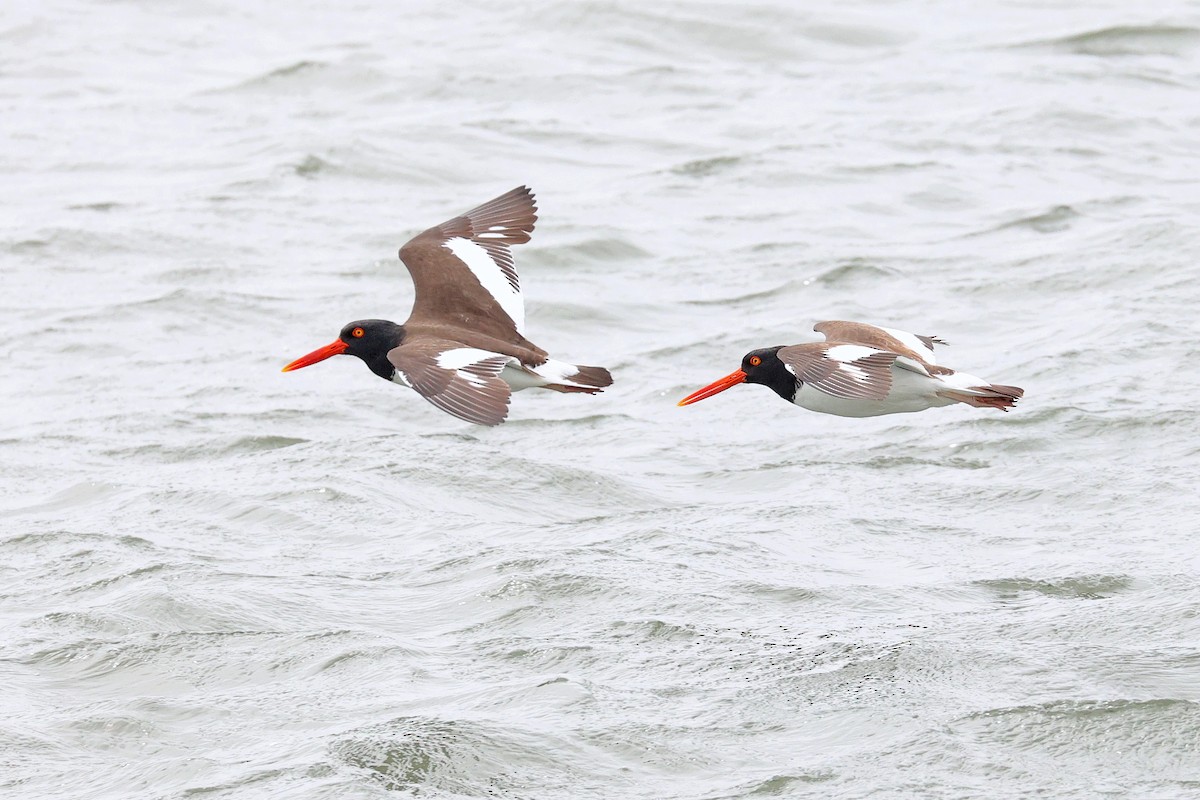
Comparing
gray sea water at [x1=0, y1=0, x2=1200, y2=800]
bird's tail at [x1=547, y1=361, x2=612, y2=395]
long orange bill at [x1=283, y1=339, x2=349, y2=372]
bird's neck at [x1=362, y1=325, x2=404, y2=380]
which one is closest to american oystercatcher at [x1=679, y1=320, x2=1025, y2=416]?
bird's tail at [x1=547, y1=361, x2=612, y2=395]

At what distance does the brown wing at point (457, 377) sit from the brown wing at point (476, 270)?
2.16 feet

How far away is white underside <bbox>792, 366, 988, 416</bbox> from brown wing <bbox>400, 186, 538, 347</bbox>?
1.39 metres

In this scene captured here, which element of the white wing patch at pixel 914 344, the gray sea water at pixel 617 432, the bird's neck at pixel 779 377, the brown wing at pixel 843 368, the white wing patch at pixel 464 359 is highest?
the white wing patch at pixel 464 359

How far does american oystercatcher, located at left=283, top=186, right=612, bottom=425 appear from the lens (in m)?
7.40

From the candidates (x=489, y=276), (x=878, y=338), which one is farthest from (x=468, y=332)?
(x=878, y=338)

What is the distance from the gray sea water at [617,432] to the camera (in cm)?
693

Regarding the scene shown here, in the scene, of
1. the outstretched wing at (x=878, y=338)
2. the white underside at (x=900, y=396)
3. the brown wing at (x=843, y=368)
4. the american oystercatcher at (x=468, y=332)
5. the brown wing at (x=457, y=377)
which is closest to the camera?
the brown wing at (x=457, y=377)

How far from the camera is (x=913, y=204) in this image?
49.0 ft

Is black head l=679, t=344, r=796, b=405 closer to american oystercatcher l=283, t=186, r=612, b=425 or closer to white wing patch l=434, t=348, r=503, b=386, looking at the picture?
american oystercatcher l=283, t=186, r=612, b=425

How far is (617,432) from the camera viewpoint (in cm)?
1073

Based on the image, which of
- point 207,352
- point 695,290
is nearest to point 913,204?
point 695,290

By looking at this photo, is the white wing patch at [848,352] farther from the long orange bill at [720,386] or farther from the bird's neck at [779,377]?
the long orange bill at [720,386]

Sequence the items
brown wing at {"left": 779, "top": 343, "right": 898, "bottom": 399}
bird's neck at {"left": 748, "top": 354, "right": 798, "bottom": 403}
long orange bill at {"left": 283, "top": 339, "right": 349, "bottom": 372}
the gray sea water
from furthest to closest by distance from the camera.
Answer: long orange bill at {"left": 283, "top": 339, "right": 349, "bottom": 372} → bird's neck at {"left": 748, "top": 354, "right": 798, "bottom": 403} → brown wing at {"left": 779, "top": 343, "right": 898, "bottom": 399} → the gray sea water

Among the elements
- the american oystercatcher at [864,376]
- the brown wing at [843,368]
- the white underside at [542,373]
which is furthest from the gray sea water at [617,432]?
the brown wing at [843,368]
